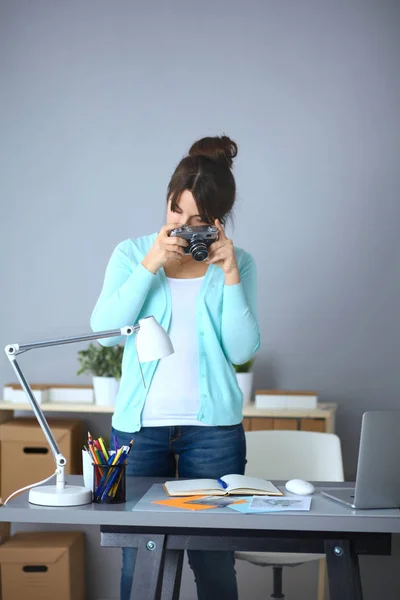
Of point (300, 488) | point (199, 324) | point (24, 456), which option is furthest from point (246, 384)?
point (300, 488)

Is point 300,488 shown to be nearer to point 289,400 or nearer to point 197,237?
point 197,237

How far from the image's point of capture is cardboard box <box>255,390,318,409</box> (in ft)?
10.5

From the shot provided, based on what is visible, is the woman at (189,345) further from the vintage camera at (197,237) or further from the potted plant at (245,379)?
the potted plant at (245,379)

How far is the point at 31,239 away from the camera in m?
3.71

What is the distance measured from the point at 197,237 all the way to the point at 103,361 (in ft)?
4.94

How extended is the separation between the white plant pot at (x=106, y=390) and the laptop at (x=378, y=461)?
1.80 m

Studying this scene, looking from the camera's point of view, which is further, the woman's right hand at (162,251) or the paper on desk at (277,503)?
the woman's right hand at (162,251)

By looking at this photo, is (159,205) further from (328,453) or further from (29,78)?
(328,453)

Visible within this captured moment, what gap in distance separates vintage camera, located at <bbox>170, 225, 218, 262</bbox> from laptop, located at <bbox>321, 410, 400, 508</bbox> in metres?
0.62

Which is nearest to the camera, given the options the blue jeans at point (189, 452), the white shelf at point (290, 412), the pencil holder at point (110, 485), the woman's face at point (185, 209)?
the pencil holder at point (110, 485)

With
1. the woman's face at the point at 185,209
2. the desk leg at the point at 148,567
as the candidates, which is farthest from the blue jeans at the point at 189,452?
the woman's face at the point at 185,209

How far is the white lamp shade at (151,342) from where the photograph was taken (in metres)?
1.64

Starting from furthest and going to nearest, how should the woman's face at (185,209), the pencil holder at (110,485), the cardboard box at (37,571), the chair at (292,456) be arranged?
the cardboard box at (37,571)
the chair at (292,456)
the woman's face at (185,209)
the pencil holder at (110,485)

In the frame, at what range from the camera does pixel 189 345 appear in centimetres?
199
